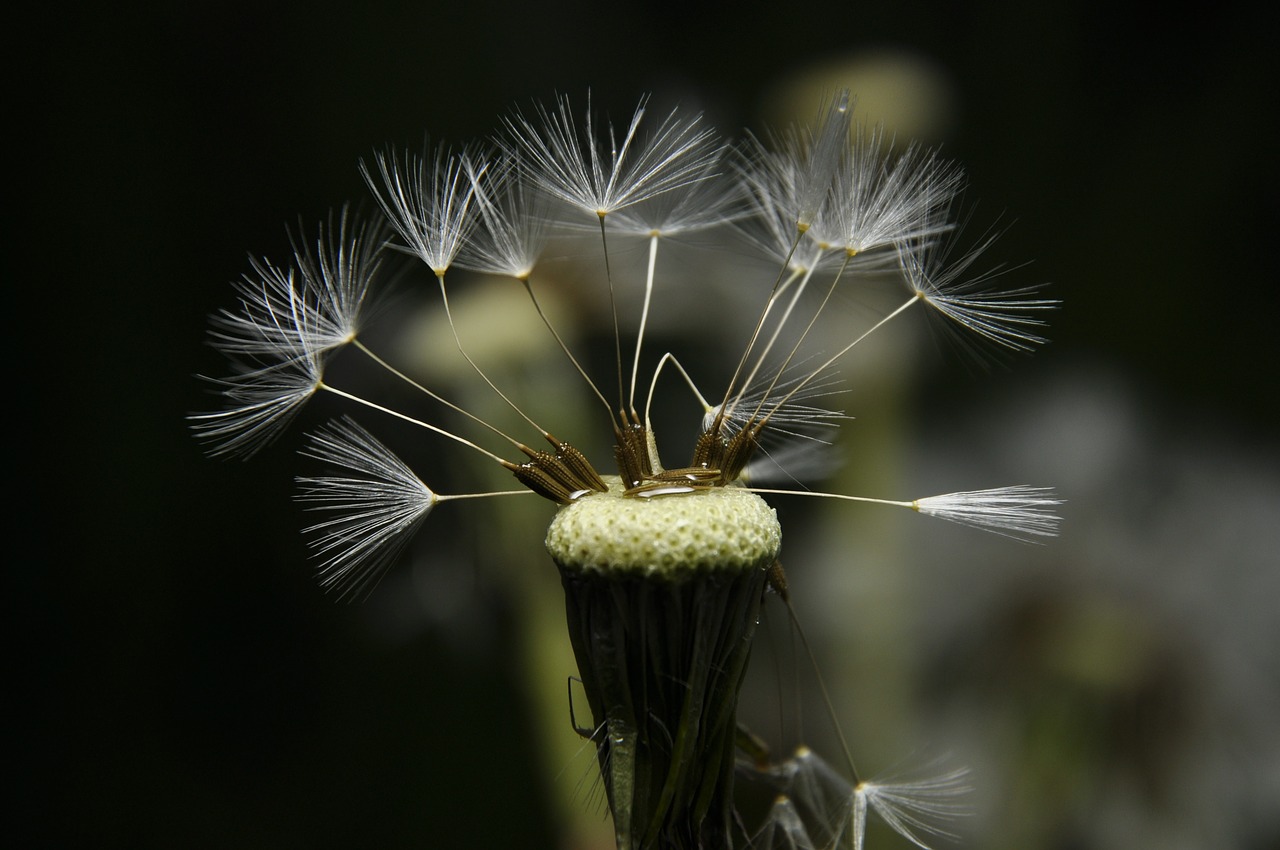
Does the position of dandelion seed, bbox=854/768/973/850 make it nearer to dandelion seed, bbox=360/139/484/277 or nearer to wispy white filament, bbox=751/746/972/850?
wispy white filament, bbox=751/746/972/850

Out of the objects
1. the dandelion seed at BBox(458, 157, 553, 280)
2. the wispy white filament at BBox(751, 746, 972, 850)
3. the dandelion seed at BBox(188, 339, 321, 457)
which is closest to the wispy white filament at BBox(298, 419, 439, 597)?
the dandelion seed at BBox(188, 339, 321, 457)

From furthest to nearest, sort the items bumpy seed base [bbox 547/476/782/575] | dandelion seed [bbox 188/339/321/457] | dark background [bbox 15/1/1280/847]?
1. dark background [bbox 15/1/1280/847]
2. dandelion seed [bbox 188/339/321/457]
3. bumpy seed base [bbox 547/476/782/575]

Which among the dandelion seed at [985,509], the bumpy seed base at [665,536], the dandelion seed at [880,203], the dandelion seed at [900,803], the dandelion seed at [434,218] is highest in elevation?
the dandelion seed at [434,218]

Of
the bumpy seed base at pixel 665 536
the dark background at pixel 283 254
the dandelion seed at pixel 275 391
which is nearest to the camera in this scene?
the bumpy seed base at pixel 665 536

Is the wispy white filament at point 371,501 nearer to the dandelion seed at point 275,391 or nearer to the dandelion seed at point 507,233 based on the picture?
the dandelion seed at point 275,391

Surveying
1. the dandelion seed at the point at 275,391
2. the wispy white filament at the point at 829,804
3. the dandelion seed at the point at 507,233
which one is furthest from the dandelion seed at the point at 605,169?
the wispy white filament at the point at 829,804

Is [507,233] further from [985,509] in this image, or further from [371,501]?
[985,509]
